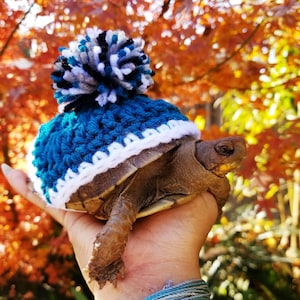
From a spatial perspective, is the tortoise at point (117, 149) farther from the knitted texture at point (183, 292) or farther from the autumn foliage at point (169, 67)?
the autumn foliage at point (169, 67)

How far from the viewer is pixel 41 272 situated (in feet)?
8.20

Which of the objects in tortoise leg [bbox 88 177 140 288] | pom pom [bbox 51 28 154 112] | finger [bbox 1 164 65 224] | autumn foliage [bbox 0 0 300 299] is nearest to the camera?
tortoise leg [bbox 88 177 140 288]

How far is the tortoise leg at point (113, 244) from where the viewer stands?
99 cm

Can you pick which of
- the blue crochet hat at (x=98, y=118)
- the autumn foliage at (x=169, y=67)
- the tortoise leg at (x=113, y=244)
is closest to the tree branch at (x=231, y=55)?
the autumn foliage at (x=169, y=67)

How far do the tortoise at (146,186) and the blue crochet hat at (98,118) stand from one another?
0.08 feet

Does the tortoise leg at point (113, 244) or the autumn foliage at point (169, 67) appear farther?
the autumn foliage at point (169, 67)

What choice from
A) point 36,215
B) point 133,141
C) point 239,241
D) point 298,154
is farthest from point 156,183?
point 239,241

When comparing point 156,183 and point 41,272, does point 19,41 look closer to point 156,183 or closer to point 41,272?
point 156,183

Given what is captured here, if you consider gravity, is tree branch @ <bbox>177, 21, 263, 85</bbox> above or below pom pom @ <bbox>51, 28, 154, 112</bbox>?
below

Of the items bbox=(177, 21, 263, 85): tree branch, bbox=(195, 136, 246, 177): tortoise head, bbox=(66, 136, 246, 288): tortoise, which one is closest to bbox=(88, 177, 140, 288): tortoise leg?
bbox=(66, 136, 246, 288): tortoise

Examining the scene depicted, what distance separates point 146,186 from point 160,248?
0.14 m

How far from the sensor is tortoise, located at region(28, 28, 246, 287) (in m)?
1.07

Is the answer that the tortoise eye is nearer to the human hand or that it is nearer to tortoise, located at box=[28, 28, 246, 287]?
tortoise, located at box=[28, 28, 246, 287]

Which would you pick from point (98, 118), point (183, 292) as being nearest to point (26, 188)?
point (98, 118)
